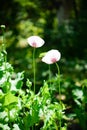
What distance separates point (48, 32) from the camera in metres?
7.52

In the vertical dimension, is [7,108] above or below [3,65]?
below

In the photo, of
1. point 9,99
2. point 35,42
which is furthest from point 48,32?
point 9,99

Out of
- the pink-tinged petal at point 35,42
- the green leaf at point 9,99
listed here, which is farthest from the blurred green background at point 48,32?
the green leaf at point 9,99

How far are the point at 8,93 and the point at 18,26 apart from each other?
8439 mm

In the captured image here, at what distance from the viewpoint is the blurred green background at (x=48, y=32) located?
5792mm

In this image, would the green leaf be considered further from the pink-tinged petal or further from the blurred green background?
the blurred green background

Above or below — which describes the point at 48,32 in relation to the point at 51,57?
below

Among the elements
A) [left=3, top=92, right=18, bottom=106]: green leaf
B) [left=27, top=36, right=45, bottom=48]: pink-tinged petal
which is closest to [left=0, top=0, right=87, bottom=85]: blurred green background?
[left=27, top=36, right=45, bottom=48]: pink-tinged petal

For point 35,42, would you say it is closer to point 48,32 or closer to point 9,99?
point 9,99

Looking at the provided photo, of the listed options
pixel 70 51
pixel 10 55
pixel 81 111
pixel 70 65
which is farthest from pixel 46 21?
pixel 81 111

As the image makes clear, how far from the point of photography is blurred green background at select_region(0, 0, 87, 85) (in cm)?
579

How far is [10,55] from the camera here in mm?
6734

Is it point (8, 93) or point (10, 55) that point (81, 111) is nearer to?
point (8, 93)

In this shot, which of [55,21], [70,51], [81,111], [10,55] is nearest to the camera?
[81,111]
